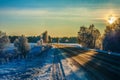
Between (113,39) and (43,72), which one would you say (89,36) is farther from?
(43,72)

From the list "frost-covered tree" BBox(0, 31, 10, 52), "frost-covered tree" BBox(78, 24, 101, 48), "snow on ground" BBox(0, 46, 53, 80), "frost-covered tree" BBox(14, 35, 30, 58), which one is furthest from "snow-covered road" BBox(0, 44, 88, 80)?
"frost-covered tree" BBox(78, 24, 101, 48)

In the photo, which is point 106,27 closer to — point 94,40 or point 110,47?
point 110,47

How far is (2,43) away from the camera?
87.4m

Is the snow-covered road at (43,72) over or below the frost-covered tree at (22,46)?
over

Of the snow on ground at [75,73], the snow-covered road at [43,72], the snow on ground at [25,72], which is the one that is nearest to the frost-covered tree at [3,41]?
the snow on ground at [25,72]

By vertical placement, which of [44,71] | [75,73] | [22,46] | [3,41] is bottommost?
[22,46]

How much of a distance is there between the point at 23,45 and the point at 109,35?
1097 inches

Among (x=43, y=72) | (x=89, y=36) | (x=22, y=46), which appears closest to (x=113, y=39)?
(x=22, y=46)

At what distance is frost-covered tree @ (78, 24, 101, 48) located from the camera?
11822cm

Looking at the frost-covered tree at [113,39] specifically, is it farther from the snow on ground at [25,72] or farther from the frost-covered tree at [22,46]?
the snow on ground at [25,72]

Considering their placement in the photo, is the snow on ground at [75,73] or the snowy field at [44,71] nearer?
the snow on ground at [75,73]

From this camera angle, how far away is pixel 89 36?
122750mm

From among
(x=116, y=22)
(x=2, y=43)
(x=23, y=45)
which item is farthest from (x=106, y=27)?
(x=2, y=43)

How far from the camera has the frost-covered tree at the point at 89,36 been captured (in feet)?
388
